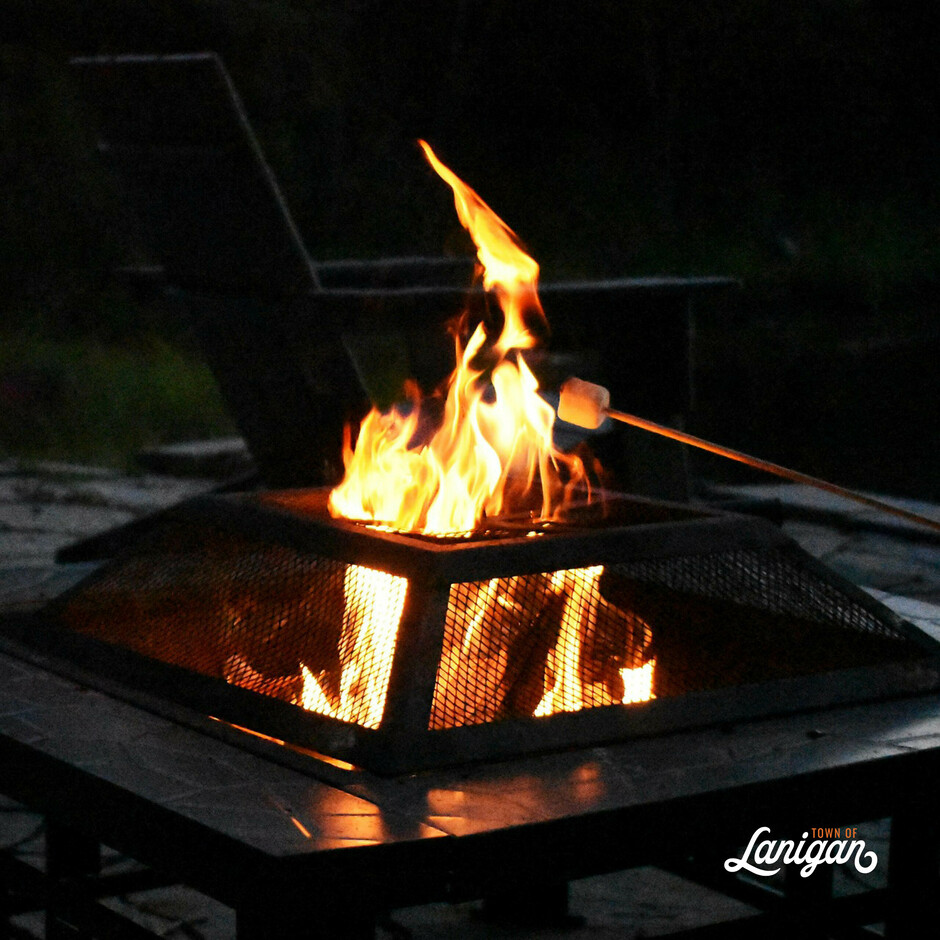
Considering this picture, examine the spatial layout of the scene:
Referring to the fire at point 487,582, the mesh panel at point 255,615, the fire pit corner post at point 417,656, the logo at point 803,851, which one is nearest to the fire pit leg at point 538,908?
the logo at point 803,851

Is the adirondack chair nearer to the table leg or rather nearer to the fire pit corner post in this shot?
the fire pit corner post

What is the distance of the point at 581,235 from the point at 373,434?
13.0m

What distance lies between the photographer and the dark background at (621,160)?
450 inches

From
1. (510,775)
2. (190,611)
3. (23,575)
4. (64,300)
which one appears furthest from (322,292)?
(64,300)

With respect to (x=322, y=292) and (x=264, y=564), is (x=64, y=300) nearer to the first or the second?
(x=322, y=292)

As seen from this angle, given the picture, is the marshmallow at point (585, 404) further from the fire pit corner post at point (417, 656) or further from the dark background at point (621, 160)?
the dark background at point (621, 160)

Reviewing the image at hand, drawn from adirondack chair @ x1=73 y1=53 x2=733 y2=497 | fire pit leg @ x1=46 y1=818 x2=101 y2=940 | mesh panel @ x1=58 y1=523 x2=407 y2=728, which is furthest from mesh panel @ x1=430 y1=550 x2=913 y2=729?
adirondack chair @ x1=73 y1=53 x2=733 y2=497

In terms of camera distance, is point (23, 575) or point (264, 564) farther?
A: point (23, 575)

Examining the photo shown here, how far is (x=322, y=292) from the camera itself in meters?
4.12

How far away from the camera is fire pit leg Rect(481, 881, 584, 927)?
9.43ft

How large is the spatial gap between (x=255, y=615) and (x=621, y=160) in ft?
44.3

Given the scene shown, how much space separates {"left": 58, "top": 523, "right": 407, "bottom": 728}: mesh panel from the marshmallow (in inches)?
17.3

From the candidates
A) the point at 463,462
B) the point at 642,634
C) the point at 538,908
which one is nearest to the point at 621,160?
the point at 538,908

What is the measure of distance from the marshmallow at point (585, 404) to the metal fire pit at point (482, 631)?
0.54ft
